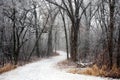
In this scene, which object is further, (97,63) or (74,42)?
(74,42)

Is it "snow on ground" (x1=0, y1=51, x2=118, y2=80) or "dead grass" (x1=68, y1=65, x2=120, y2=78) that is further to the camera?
"dead grass" (x1=68, y1=65, x2=120, y2=78)

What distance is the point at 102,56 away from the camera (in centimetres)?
1781

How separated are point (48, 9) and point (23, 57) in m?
8.38

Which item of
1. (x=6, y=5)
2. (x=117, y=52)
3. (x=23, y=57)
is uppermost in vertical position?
(x=6, y=5)

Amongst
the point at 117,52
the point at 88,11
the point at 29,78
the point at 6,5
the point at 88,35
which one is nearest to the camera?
the point at 29,78

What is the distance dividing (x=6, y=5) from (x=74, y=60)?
1013 cm

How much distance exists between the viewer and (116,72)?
50.5 feet

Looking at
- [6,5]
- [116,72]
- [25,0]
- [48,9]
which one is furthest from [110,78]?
[48,9]

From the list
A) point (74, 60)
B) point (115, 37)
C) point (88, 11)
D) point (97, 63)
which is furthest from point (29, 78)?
point (88, 11)

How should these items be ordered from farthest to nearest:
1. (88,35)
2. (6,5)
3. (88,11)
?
1. (88,11)
2. (88,35)
3. (6,5)

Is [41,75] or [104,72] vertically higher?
[104,72]

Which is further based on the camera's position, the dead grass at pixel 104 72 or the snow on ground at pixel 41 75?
the dead grass at pixel 104 72

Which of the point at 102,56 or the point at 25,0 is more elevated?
the point at 25,0

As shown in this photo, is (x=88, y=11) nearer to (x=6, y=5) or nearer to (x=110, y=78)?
(x=6, y=5)
